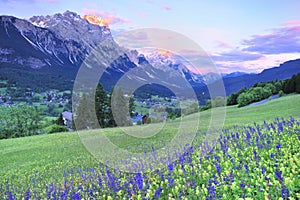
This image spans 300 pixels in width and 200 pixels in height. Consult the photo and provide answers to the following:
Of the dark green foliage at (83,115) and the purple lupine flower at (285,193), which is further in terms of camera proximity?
the dark green foliage at (83,115)

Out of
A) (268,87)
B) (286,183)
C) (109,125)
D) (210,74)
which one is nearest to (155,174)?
(286,183)

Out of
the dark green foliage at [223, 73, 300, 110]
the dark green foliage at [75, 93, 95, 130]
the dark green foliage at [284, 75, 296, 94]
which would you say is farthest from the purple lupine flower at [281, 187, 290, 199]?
the dark green foliage at [284, 75, 296, 94]

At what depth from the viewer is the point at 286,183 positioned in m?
4.83

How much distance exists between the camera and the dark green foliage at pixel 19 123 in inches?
2726

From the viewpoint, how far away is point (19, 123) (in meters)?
70.8

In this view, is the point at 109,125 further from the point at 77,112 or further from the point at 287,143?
the point at 287,143

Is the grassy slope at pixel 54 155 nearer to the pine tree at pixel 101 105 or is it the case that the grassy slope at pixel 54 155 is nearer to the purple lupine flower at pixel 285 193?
the purple lupine flower at pixel 285 193

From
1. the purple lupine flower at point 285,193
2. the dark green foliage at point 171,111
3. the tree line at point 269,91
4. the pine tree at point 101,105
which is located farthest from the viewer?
the tree line at point 269,91

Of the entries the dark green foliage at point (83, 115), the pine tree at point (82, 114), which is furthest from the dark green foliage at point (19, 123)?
the pine tree at point (82, 114)

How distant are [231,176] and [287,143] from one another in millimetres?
3307

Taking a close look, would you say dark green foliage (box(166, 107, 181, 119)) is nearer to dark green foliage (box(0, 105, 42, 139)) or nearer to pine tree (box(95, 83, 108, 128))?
pine tree (box(95, 83, 108, 128))

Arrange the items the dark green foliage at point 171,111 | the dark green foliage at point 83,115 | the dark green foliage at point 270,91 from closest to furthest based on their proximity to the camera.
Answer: the dark green foliage at point 171,111 < the dark green foliage at point 83,115 < the dark green foliage at point 270,91

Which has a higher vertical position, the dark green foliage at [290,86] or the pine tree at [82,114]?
the dark green foliage at [290,86]

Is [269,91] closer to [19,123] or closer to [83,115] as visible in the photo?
[83,115]
